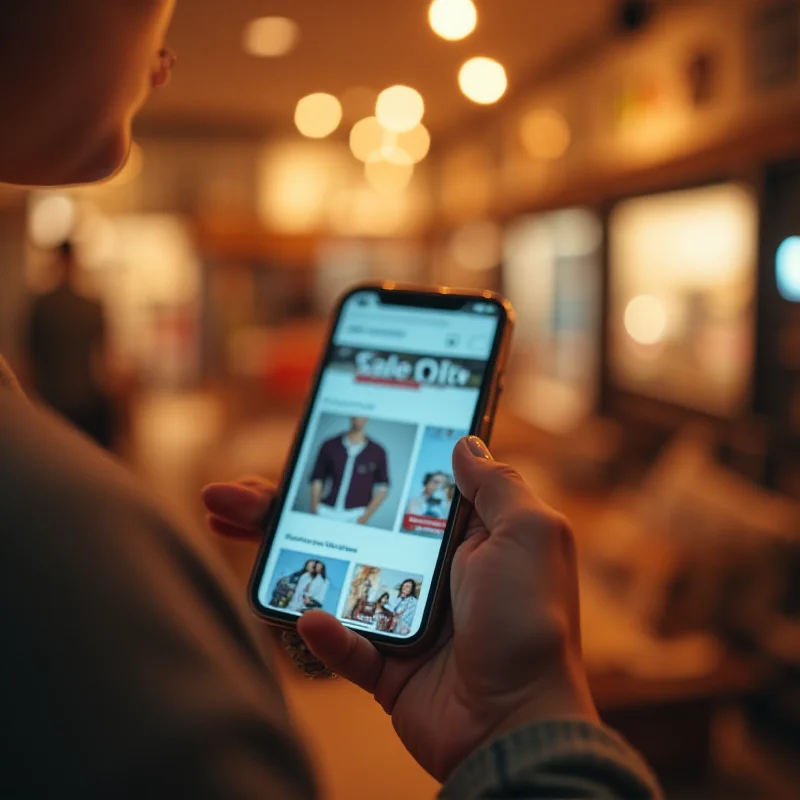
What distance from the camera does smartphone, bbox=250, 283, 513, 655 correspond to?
2.35 feet

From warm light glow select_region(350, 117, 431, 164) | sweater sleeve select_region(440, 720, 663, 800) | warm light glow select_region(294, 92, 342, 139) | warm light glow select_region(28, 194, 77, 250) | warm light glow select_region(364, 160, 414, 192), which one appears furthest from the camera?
warm light glow select_region(28, 194, 77, 250)

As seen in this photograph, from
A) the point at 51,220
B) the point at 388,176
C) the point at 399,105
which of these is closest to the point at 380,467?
the point at 399,105

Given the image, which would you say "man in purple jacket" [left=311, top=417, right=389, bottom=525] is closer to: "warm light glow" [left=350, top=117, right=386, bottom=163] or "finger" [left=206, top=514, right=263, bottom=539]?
"finger" [left=206, top=514, right=263, bottom=539]

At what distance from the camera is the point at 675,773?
238 centimetres

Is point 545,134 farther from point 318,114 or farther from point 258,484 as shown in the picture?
point 258,484

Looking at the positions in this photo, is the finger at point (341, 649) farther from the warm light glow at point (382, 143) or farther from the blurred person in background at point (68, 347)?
the blurred person in background at point (68, 347)

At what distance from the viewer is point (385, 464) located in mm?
791

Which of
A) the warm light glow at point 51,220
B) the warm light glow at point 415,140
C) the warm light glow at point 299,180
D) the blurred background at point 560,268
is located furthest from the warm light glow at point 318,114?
the warm light glow at point 51,220

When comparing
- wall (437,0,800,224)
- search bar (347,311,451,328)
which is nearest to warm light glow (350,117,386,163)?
wall (437,0,800,224)

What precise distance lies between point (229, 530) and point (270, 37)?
4.16 metres

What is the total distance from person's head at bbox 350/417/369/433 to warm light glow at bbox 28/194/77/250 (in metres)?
7.99

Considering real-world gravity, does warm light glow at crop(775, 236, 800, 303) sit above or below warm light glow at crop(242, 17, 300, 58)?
below

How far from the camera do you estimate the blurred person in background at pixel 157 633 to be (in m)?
0.35

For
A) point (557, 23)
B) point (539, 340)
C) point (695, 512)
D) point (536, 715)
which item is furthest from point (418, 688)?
point (539, 340)
